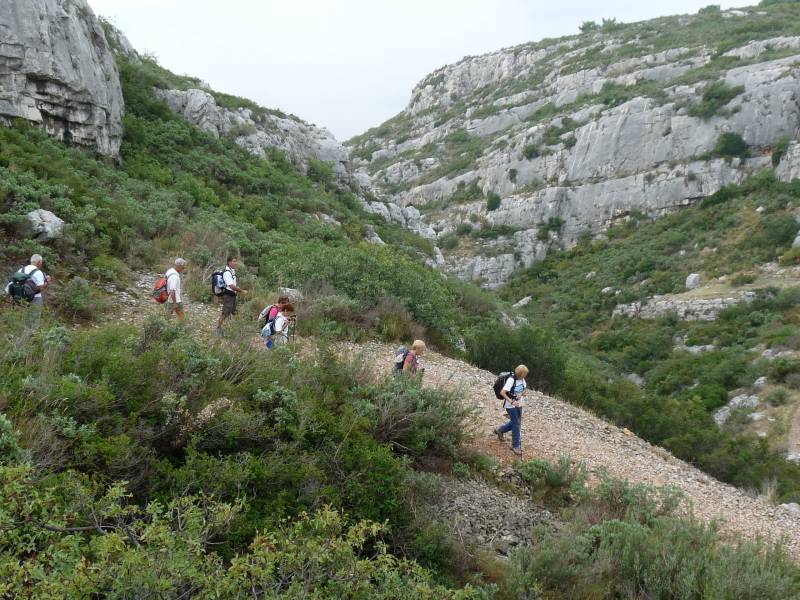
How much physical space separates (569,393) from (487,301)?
221 inches

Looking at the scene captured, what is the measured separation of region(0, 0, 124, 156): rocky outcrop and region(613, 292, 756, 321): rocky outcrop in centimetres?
2340

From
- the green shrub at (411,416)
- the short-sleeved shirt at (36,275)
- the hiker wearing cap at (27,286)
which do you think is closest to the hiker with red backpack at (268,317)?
the green shrub at (411,416)

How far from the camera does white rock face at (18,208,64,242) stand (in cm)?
808

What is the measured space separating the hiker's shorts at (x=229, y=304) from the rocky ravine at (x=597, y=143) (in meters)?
30.3

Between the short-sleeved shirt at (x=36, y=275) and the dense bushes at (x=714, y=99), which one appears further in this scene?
the dense bushes at (x=714, y=99)

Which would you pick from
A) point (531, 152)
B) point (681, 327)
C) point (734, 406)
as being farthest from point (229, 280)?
point (531, 152)

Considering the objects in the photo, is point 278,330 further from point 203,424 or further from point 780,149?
point 780,149

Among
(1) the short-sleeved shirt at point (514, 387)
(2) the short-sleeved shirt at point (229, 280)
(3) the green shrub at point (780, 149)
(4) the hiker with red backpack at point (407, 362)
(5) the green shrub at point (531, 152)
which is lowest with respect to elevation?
(1) the short-sleeved shirt at point (514, 387)

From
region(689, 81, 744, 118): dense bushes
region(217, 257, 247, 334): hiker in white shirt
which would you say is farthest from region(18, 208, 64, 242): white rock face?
region(689, 81, 744, 118): dense bushes

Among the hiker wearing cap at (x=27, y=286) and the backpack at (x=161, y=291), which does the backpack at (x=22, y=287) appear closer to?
the hiker wearing cap at (x=27, y=286)

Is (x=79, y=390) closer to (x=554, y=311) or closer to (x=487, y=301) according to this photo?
(x=487, y=301)

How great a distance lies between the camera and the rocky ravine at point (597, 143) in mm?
35906

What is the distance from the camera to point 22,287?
623 centimetres

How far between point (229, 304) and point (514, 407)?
14.4 feet
